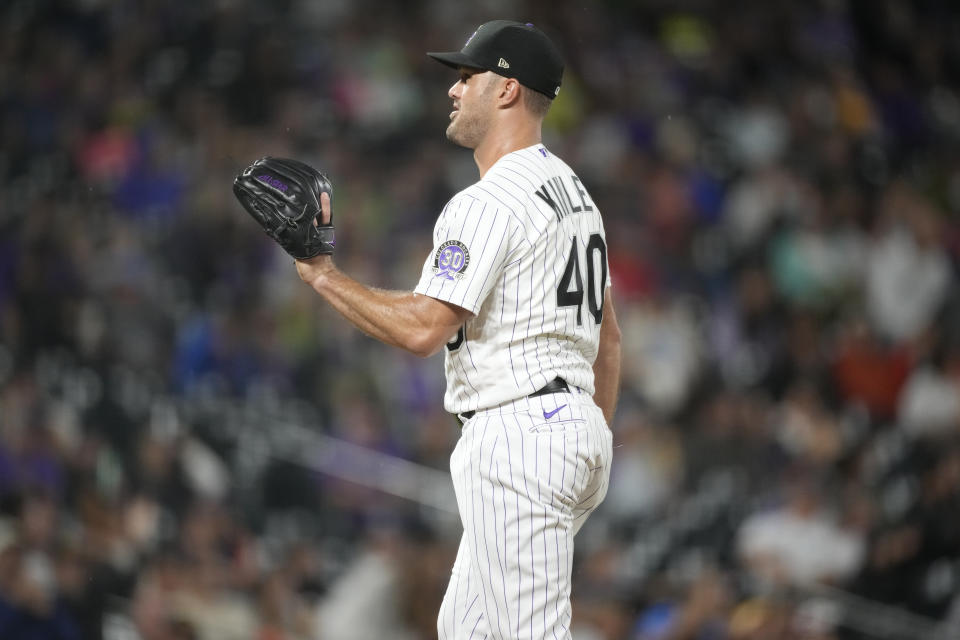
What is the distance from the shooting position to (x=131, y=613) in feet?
17.6

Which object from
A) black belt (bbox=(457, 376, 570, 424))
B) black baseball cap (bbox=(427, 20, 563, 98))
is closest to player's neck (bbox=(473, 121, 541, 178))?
black baseball cap (bbox=(427, 20, 563, 98))

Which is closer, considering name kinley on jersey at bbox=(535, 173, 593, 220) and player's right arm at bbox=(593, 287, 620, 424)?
name kinley on jersey at bbox=(535, 173, 593, 220)

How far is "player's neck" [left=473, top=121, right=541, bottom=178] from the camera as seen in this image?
127 inches

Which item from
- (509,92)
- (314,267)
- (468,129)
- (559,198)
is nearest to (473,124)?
(468,129)

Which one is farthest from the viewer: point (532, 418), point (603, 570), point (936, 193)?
point (936, 193)

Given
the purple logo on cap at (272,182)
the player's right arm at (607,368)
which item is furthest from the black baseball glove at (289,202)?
the player's right arm at (607,368)

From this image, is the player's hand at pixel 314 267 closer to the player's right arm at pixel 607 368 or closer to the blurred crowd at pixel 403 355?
the player's right arm at pixel 607 368

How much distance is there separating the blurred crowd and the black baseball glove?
2.82 meters

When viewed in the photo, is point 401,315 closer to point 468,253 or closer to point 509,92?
point 468,253

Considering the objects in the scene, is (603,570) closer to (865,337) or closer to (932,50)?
(865,337)

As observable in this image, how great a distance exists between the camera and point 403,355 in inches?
273

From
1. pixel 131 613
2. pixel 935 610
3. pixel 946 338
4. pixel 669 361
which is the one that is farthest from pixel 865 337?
pixel 131 613

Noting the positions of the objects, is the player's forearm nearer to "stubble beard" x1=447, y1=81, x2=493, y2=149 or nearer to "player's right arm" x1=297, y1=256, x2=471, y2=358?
"player's right arm" x1=297, y1=256, x2=471, y2=358

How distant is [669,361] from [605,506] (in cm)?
105
